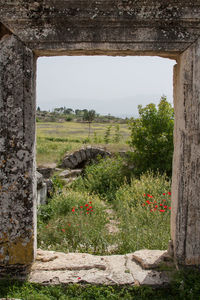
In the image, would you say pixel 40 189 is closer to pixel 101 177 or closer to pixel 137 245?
pixel 101 177

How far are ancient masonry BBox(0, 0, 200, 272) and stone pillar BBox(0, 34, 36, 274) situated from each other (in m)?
0.01

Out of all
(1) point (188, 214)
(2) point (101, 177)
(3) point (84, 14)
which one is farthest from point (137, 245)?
(2) point (101, 177)

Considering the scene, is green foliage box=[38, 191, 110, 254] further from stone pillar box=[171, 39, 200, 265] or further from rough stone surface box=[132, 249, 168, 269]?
stone pillar box=[171, 39, 200, 265]

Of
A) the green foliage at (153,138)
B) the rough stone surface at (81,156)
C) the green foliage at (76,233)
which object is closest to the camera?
the green foliage at (76,233)

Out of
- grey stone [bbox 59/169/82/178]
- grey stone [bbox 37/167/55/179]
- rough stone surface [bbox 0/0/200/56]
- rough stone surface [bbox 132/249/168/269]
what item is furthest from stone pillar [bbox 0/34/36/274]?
grey stone [bbox 37/167/55/179]

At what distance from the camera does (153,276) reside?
3.06m

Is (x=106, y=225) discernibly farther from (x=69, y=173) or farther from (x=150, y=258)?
(x=69, y=173)

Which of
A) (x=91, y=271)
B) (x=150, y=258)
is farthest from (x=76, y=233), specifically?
(x=150, y=258)

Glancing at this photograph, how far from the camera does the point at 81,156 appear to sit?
1073cm

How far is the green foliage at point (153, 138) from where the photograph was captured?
8383 mm

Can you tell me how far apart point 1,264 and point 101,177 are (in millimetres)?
5746

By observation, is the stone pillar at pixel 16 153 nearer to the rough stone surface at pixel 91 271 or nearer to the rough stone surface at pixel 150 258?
the rough stone surface at pixel 91 271

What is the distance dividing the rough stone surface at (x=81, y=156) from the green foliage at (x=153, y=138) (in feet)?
7.05

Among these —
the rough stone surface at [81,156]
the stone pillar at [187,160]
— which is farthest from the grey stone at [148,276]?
the rough stone surface at [81,156]
